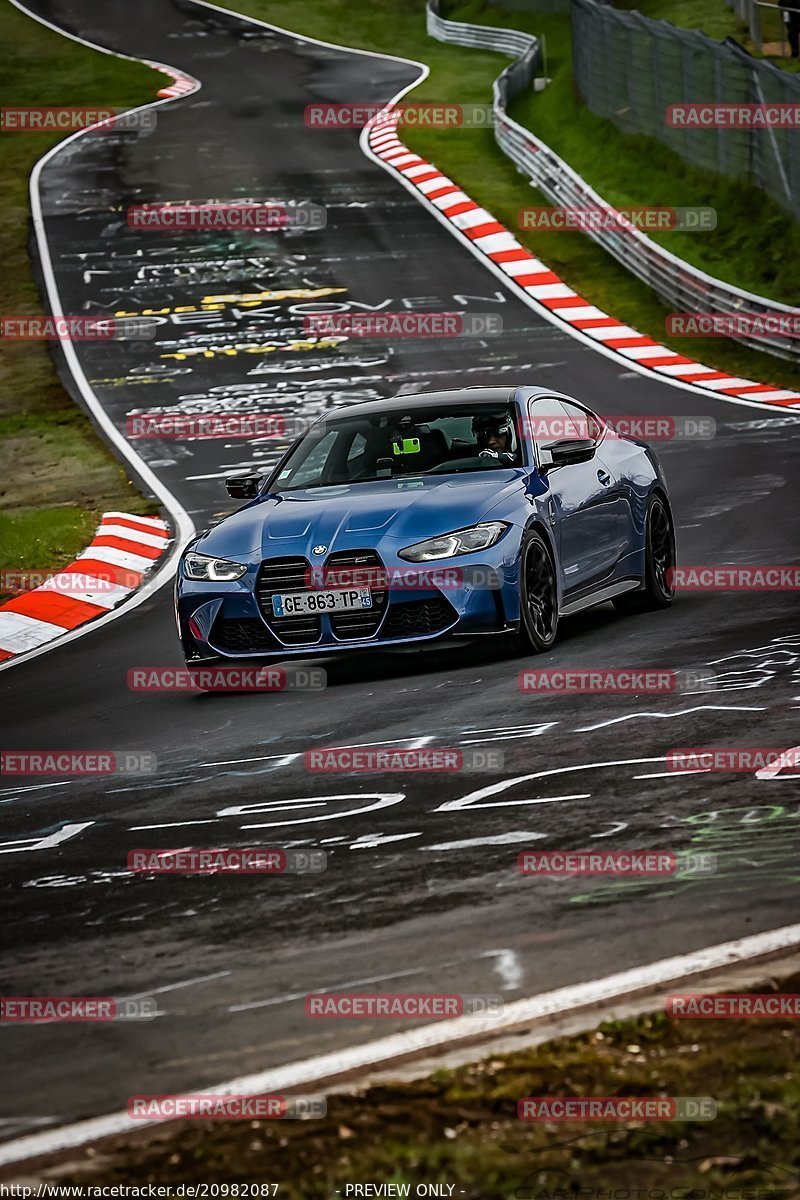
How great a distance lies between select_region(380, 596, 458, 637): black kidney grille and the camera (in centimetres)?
1041

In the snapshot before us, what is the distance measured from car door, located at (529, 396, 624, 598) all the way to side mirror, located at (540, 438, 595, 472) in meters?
0.03

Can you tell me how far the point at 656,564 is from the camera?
12586 mm

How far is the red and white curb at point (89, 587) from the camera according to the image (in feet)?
45.5

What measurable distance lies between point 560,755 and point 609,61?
1151 inches

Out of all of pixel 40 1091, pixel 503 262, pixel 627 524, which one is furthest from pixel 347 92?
pixel 40 1091

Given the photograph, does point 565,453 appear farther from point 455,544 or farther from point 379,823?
point 379,823

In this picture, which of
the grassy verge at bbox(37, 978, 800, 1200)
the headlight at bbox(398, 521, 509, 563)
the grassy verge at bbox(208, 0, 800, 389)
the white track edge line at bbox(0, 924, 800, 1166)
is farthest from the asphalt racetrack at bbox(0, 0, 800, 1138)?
the grassy verge at bbox(208, 0, 800, 389)

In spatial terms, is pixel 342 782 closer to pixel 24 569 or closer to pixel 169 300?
pixel 24 569

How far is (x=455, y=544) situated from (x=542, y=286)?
19.2m

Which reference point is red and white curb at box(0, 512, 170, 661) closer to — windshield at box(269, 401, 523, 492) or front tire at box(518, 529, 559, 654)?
windshield at box(269, 401, 523, 492)

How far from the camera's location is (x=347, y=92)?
45.7 metres

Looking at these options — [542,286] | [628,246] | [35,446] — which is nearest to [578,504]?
[35,446]

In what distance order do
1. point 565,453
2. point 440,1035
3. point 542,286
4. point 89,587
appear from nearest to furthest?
point 440,1035 < point 565,453 < point 89,587 < point 542,286

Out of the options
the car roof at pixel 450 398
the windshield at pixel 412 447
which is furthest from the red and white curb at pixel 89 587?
the car roof at pixel 450 398
